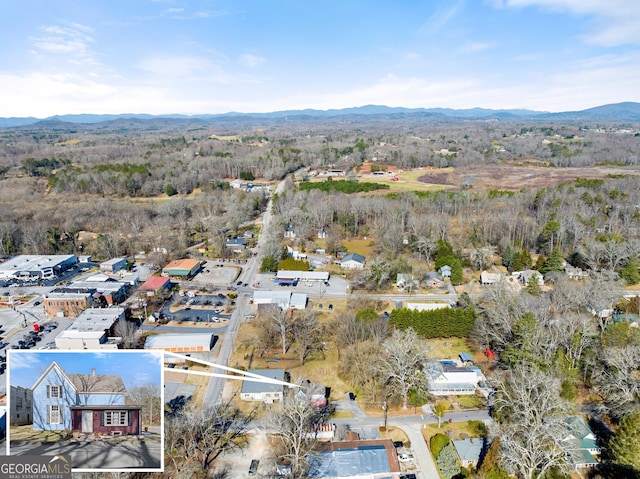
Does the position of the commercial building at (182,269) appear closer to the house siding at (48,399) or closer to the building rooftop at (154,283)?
the building rooftop at (154,283)

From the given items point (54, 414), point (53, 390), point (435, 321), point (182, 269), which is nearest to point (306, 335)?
point (435, 321)

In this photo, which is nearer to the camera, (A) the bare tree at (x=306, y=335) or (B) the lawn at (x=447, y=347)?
(A) the bare tree at (x=306, y=335)

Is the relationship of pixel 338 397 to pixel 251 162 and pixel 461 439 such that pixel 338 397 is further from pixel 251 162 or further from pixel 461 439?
pixel 251 162

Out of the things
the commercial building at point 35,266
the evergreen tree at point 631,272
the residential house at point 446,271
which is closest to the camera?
the evergreen tree at point 631,272

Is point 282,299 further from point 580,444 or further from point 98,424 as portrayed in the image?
point 98,424

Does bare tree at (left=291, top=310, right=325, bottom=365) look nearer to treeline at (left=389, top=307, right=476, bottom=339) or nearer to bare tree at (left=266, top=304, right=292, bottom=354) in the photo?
bare tree at (left=266, top=304, right=292, bottom=354)

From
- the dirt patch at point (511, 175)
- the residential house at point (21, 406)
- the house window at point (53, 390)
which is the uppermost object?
the dirt patch at point (511, 175)

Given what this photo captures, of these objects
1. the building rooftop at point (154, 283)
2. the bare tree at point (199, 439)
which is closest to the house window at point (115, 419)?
the bare tree at point (199, 439)

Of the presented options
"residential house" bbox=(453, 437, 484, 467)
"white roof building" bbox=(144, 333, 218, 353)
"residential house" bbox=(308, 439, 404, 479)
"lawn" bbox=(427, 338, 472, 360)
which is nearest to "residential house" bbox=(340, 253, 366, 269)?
"lawn" bbox=(427, 338, 472, 360)
